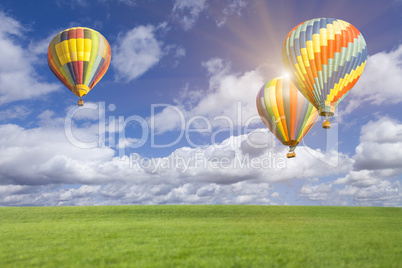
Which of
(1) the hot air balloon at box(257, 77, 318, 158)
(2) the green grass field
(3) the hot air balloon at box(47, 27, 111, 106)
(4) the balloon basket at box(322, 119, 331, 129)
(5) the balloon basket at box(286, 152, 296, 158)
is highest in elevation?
(3) the hot air balloon at box(47, 27, 111, 106)

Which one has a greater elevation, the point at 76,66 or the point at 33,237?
the point at 76,66

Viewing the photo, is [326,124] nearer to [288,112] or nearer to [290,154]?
[288,112]

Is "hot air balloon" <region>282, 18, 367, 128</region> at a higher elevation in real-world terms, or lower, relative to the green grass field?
higher

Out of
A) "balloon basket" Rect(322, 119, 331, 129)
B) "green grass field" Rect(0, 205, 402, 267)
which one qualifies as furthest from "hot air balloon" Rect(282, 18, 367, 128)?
"green grass field" Rect(0, 205, 402, 267)

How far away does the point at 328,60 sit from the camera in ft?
72.9

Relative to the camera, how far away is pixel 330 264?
30.9ft

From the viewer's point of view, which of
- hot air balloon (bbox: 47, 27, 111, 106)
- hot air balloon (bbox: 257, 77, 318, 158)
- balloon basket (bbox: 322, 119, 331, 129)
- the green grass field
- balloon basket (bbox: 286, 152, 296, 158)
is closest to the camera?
the green grass field

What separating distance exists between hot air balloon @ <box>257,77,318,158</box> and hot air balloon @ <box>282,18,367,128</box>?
3998mm

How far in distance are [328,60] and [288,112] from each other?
645 cm

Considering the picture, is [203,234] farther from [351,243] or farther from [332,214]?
[332,214]

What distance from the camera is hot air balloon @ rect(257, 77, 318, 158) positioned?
2741cm

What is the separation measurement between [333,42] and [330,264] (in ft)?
59.0

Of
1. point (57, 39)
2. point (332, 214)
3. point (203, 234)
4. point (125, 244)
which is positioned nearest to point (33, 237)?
point (125, 244)

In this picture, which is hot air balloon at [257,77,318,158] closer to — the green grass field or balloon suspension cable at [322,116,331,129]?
balloon suspension cable at [322,116,331,129]
